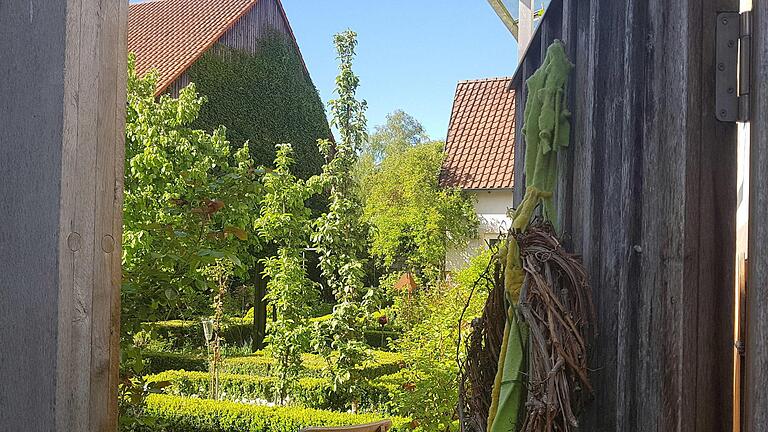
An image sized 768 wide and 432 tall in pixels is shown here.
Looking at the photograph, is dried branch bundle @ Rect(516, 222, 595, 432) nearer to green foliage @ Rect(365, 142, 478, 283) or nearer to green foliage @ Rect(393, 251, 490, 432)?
green foliage @ Rect(393, 251, 490, 432)

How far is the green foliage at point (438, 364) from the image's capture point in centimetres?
558

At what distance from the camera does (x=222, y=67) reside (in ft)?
54.0

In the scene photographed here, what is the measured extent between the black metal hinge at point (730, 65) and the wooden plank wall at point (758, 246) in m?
0.05

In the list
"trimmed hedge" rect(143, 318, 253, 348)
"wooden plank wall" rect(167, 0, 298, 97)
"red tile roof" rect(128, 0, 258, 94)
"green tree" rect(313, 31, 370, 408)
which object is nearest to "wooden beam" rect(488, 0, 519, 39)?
"green tree" rect(313, 31, 370, 408)

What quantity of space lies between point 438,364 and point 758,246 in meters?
4.80

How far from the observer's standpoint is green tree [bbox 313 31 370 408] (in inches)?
306

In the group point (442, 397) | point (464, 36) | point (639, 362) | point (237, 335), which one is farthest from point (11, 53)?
point (464, 36)

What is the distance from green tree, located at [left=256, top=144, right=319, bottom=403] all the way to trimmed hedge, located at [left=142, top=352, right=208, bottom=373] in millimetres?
2722

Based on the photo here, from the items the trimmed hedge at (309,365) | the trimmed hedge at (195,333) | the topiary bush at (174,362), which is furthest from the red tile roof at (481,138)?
the topiary bush at (174,362)

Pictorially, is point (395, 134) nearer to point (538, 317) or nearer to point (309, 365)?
point (309, 365)

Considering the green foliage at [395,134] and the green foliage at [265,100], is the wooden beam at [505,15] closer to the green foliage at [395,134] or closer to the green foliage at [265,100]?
the green foliage at [265,100]

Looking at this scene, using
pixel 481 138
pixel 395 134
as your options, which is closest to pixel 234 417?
pixel 481 138

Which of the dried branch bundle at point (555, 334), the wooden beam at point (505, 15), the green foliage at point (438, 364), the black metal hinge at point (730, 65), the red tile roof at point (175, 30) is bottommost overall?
the green foliage at point (438, 364)

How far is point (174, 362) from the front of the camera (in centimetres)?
1070
